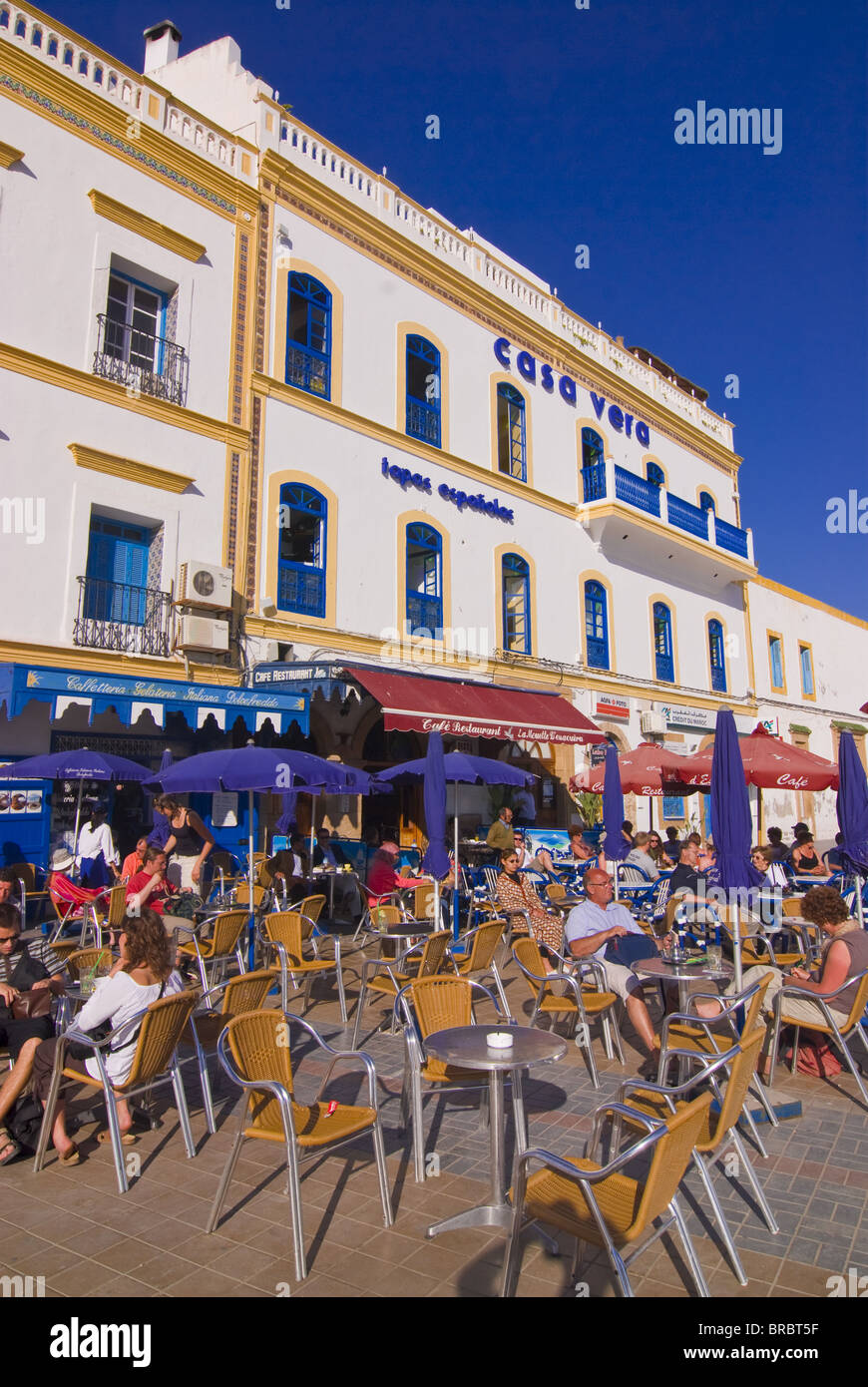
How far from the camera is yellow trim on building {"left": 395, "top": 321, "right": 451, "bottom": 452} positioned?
49.9 ft

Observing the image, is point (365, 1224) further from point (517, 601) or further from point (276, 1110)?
point (517, 601)

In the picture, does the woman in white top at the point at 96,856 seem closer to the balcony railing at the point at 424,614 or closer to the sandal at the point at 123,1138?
the sandal at the point at 123,1138

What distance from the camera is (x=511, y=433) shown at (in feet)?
58.9

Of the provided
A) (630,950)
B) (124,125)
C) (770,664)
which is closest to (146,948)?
(630,950)

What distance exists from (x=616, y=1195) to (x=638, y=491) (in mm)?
18245

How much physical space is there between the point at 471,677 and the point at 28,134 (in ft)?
33.2

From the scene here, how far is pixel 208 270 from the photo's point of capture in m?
12.6

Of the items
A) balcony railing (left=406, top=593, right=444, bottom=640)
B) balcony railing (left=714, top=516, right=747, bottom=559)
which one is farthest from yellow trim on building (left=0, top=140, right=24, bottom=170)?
balcony railing (left=714, top=516, right=747, bottom=559)

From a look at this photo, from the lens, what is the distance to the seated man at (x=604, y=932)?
6027 millimetres

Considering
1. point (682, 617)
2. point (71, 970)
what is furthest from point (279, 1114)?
point (682, 617)

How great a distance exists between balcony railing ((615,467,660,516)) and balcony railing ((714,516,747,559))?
324 cm

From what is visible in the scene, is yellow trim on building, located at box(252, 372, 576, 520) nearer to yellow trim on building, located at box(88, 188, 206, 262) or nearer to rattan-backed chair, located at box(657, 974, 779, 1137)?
yellow trim on building, located at box(88, 188, 206, 262)

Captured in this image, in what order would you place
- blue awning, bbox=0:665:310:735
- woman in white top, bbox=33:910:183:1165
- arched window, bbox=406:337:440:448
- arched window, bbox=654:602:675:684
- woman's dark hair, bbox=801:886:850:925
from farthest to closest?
arched window, bbox=654:602:675:684, arched window, bbox=406:337:440:448, blue awning, bbox=0:665:310:735, woman's dark hair, bbox=801:886:850:925, woman in white top, bbox=33:910:183:1165
